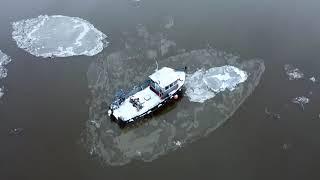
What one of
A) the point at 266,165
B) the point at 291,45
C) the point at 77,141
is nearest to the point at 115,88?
the point at 77,141

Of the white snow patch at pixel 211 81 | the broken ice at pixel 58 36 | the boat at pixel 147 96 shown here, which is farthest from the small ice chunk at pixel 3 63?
the white snow patch at pixel 211 81

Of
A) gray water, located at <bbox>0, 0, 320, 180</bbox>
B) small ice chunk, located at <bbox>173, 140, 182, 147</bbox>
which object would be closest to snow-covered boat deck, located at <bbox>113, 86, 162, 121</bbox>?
gray water, located at <bbox>0, 0, 320, 180</bbox>

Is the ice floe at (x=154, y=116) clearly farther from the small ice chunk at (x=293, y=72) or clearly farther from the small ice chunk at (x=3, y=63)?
the small ice chunk at (x=3, y=63)

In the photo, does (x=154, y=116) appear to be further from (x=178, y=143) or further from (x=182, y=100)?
(x=178, y=143)

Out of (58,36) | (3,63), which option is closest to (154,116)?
(58,36)

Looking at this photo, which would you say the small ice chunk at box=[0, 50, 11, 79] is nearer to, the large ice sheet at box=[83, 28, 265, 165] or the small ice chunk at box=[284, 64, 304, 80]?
the large ice sheet at box=[83, 28, 265, 165]

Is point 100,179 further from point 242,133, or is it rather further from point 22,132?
point 242,133
